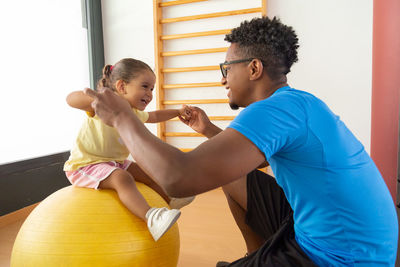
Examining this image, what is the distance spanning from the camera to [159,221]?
4.34 ft

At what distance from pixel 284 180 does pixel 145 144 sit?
497 millimetres

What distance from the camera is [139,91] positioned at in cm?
194

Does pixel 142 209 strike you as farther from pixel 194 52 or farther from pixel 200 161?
pixel 194 52

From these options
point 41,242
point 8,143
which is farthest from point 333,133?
point 8,143

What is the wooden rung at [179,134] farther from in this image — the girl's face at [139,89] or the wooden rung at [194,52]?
the girl's face at [139,89]

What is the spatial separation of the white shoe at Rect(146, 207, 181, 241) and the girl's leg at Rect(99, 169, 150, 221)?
38mm

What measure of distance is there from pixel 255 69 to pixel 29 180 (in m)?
2.32

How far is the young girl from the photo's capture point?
138 cm

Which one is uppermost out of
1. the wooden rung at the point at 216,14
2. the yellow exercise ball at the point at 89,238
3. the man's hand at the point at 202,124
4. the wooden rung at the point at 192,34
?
the wooden rung at the point at 216,14

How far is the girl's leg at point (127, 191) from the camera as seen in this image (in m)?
1.37

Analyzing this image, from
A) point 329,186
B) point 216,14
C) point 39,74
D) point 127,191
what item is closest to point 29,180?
point 39,74

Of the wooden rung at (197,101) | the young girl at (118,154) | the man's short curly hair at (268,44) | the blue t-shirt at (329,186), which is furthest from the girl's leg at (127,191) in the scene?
the wooden rung at (197,101)

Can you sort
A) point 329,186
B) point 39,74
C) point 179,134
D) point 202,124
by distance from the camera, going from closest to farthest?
point 329,186, point 202,124, point 39,74, point 179,134

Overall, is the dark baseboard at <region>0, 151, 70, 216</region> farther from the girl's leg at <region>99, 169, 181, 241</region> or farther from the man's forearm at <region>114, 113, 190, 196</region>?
the man's forearm at <region>114, 113, 190, 196</region>
